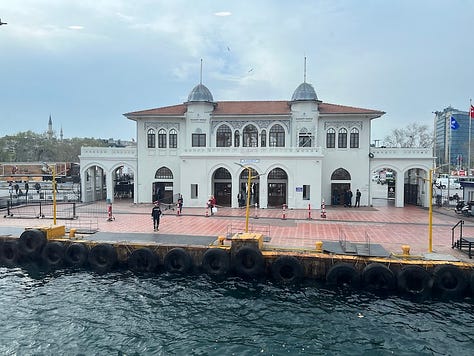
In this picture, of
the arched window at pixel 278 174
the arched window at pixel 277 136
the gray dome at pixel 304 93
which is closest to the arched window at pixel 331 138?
the gray dome at pixel 304 93

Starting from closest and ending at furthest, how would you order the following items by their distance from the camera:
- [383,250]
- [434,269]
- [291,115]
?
[434,269]
[383,250]
[291,115]

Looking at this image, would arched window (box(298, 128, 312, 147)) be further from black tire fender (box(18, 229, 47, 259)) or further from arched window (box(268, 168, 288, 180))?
black tire fender (box(18, 229, 47, 259))

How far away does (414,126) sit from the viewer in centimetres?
7394

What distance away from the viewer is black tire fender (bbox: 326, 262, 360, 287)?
50.6ft

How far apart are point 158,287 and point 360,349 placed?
8.49 metres

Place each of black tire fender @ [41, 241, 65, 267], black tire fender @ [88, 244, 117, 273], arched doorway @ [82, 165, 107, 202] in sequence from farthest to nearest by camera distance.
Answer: arched doorway @ [82, 165, 107, 202], black tire fender @ [41, 241, 65, 267], black tire fender @ [88, 244, 117, 273]

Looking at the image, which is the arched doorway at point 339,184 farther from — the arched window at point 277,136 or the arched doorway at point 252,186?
the arched doorway at point 252,186

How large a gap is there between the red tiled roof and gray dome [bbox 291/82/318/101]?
1.46 m

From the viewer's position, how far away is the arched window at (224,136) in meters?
36.5

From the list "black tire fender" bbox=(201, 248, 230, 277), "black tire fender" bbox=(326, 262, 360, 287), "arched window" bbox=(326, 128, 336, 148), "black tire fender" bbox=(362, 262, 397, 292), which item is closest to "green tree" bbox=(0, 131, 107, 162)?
A: "arched window" bbox=(326, 128, 336, 148)

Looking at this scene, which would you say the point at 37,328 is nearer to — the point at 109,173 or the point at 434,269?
the point at 434,269

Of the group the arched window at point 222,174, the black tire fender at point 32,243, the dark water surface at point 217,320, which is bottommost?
the dark water surface at point 217,320

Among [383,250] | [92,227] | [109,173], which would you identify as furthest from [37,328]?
[109,173]

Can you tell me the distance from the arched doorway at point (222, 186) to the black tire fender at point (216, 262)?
17.8 m
